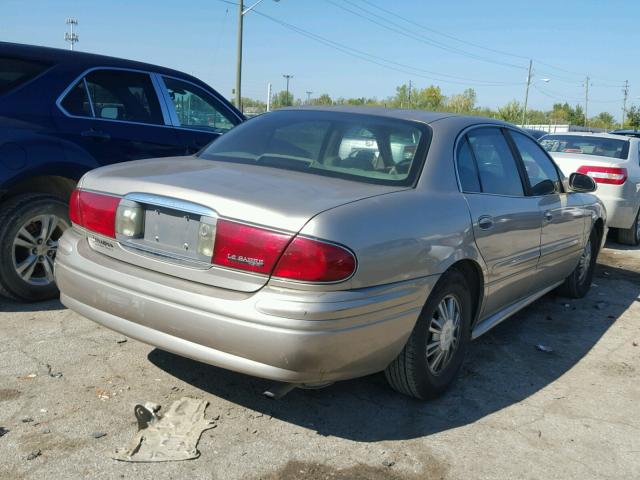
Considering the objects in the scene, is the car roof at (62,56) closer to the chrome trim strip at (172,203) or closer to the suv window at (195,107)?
the suv window at (195,107)

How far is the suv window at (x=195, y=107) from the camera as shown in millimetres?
5559

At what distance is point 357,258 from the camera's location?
2.66 m

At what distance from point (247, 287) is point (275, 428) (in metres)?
0.81

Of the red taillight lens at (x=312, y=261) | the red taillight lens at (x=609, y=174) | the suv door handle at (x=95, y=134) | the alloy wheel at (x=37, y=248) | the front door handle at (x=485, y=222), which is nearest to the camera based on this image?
the red taillight lens at (x=312, y=261)

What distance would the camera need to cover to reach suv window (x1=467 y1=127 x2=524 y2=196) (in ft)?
12.8

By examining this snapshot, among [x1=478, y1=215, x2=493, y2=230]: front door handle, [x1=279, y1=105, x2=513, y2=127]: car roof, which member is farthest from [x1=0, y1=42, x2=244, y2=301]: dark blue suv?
[x1=478, y1=215, x2=493, y2=230]: front door handle

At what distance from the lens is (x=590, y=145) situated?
980 cm

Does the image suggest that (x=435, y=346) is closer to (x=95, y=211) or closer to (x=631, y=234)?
(x=95, y=211)

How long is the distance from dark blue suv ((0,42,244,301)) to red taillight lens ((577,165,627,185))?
6.15 m

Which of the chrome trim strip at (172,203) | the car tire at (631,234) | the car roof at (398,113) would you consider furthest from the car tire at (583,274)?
the chrome trim strip at (172,203)

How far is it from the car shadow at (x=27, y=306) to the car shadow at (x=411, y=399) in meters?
1.16

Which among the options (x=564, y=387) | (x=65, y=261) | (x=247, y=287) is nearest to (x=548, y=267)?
(x=564, y=387)

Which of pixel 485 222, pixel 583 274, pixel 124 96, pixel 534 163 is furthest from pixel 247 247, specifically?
pixel 583 274

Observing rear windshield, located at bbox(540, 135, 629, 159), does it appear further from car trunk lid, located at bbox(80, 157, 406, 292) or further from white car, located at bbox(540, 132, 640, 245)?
car trunk lid, located at bbox(80, 157, 406, 292)
